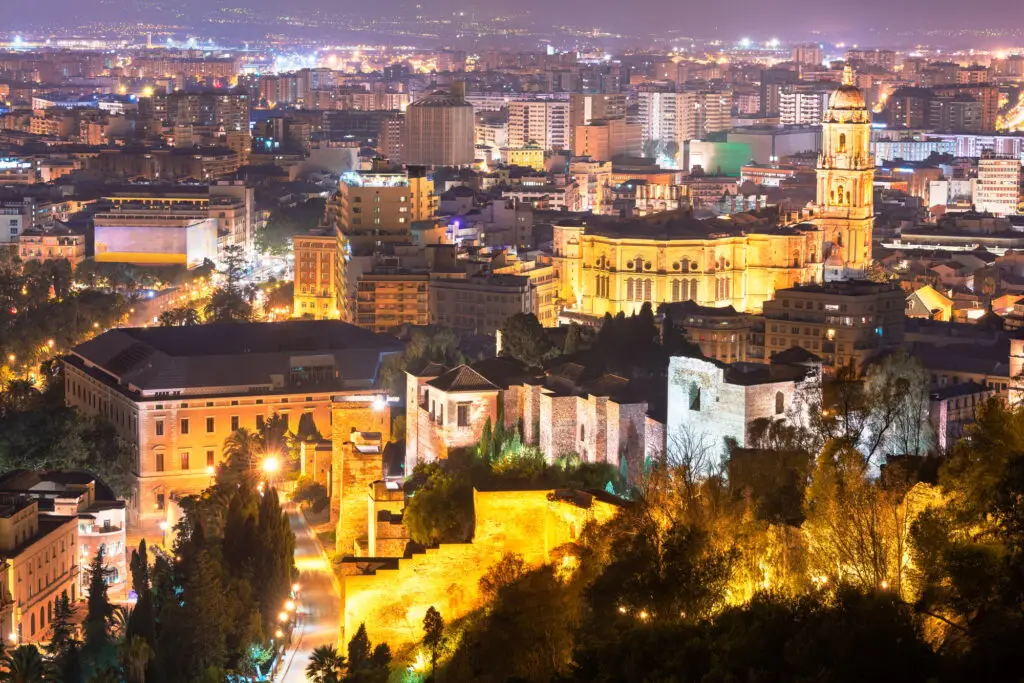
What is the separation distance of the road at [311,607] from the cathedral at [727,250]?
47.7ft

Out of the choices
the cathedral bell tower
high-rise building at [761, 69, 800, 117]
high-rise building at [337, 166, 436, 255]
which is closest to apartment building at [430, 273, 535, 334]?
high-rise building at [337, 166, 436, 255]

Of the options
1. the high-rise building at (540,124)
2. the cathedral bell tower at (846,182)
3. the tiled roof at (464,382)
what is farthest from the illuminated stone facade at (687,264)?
the high-rise building at (540,124)

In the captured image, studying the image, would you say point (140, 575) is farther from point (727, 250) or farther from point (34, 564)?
point (727, 250)

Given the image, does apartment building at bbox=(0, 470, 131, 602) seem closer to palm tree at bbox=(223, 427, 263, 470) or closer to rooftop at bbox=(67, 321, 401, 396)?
palm tree at bbox=(223, 427, 263, 470)

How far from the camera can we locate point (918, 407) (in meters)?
19.8

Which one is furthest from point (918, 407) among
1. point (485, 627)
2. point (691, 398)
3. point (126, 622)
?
point (126, 622)

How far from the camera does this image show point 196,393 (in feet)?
91.3

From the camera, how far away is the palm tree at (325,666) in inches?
652

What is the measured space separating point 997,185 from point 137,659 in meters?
43.9

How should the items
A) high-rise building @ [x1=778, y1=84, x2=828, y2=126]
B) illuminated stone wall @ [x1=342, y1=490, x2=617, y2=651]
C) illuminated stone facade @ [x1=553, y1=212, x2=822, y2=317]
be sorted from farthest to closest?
1. high-rise building @ [x1=778, y1=84, x2=828, y2=126]
2. illuminated stone facade @ [x1=553, y1=212, x2=822, y2=317]
3. illuminated stone wall @ [x1=342, y1=490, x2=617, y2=651]

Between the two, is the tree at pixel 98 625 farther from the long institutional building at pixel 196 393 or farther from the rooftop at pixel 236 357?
the rooftop at pixel 236 357

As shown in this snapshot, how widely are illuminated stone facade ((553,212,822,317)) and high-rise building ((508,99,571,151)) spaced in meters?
38.1

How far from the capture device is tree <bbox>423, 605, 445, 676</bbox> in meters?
16.5

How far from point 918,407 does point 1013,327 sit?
→ 413 inches
